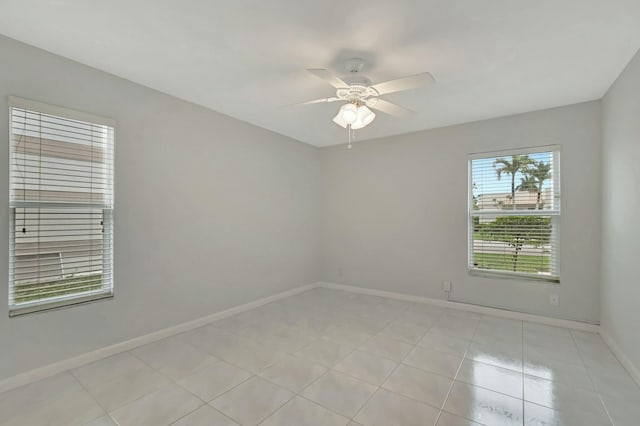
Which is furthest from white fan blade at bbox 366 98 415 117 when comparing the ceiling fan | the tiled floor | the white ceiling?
the tiled floor

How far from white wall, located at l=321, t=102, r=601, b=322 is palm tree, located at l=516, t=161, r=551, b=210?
6.8 inches

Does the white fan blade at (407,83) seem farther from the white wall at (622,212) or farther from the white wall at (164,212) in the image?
the white wall at (164,212)

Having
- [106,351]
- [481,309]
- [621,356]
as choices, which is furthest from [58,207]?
[621,356]

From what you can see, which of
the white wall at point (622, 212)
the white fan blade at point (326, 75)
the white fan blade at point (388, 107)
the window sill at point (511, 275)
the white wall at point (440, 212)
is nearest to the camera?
the white fan blade at point (326, 75)

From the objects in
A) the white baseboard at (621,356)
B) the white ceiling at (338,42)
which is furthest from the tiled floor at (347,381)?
the white ceiling at (338,42)

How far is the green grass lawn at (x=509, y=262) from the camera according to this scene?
3443 mm

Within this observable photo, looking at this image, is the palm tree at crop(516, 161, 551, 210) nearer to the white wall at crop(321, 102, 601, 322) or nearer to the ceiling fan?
the white wall at crop(321, 102, 601, 322)

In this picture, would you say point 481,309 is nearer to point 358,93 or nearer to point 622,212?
point 622,212

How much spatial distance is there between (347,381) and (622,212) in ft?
8.74

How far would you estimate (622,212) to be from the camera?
101 inches

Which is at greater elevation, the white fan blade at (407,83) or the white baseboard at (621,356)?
the white fan blade at (407,83)

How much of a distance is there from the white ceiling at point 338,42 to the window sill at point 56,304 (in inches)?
74.1

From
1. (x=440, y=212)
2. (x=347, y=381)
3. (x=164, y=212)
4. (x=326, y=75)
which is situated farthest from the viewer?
(x=440, y=212)

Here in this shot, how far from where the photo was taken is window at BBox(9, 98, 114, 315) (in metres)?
2.18
